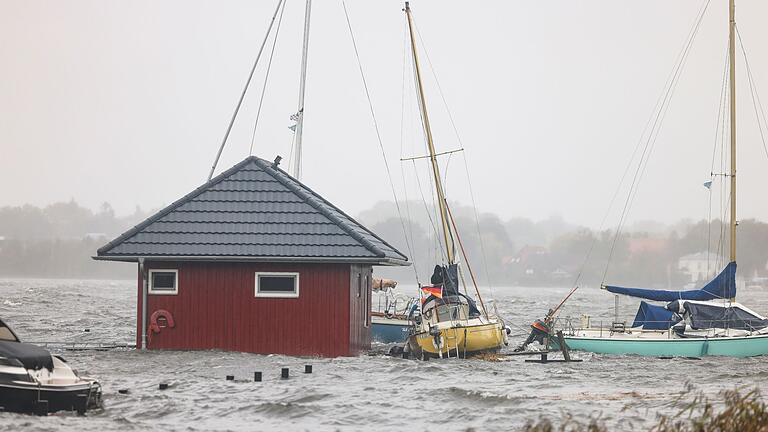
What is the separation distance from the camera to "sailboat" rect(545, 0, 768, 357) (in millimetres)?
37906

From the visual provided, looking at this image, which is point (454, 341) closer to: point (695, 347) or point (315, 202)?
point (315, 202)

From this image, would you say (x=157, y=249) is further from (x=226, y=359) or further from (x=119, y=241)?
(x=226, y=359)

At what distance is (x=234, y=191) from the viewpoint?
3167cm

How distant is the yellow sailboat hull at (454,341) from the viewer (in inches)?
1323

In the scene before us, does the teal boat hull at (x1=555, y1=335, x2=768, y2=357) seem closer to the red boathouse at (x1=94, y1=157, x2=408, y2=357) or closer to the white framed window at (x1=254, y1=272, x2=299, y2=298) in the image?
the red boathouse at (x1=94, y1=157, x2=408, y2=357)

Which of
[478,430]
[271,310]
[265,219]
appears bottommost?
[478,430]

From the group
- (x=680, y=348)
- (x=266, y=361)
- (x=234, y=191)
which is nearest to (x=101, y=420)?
(x=266, y=361)

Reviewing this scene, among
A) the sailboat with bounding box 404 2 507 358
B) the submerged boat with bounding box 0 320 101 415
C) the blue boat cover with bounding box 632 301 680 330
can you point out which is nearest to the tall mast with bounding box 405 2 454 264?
the sailboat with bounding box 404 2 507 358

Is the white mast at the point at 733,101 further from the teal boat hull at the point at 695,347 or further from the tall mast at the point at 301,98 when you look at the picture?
the tall mast at the point at 301,98

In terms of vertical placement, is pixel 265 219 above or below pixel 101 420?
above

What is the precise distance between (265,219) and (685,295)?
58.0ft

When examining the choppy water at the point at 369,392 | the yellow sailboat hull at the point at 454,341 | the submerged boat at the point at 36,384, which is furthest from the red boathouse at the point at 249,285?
the submerged boat at the point at 36,384

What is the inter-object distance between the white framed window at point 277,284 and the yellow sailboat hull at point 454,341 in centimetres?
587

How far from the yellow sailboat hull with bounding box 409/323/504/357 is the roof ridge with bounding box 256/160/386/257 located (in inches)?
192
